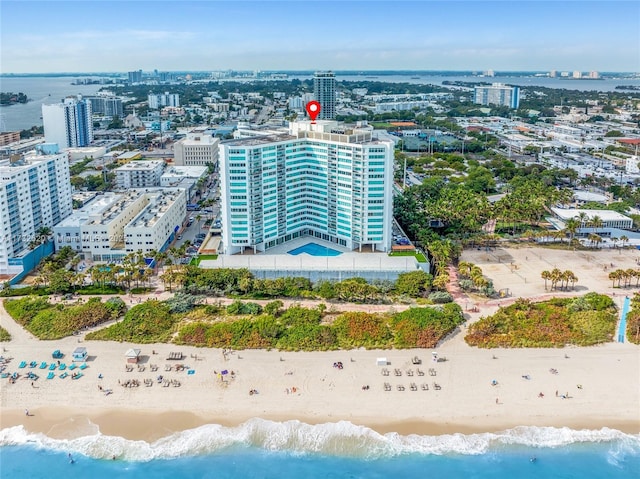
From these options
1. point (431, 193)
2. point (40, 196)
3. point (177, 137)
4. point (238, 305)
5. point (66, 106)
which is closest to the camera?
point (238, 305)

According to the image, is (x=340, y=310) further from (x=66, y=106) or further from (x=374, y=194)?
(x=66, y=106)

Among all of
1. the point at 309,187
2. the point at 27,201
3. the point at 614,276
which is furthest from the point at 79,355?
the point at 614,276

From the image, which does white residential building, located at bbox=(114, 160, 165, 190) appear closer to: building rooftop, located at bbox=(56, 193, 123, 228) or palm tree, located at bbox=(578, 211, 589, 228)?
building rooftop, located at bbox=(56, 193, 123, 228)

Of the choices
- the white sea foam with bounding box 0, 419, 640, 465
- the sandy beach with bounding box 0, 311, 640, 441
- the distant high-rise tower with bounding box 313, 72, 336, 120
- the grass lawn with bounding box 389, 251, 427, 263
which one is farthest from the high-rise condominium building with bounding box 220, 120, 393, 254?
the distant high-rise tower with bounding box 313, 72, 336, 120

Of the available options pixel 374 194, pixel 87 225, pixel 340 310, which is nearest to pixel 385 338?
pixel 340 310

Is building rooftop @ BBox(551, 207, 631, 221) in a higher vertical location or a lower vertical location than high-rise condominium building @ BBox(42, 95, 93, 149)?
lower

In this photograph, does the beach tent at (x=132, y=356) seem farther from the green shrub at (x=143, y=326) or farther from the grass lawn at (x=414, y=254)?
the grass lawn at (x=414, y=254)

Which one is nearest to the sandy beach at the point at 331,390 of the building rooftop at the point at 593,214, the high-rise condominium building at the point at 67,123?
the building rooftop at the point at 593,214

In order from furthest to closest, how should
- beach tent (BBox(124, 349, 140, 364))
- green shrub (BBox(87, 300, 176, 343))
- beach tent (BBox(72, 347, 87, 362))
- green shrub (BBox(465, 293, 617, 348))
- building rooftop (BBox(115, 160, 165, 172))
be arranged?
building rooftop (BBox(115, 160, 165, 172)), green shrub (BBox(87, 300, 176, 343)), green shrub (BBox(465, 293, 617, 348)), beach tent (BBox(72, 347, 87, 362)), beach tent (BBox(124, 349, 140, 364))
